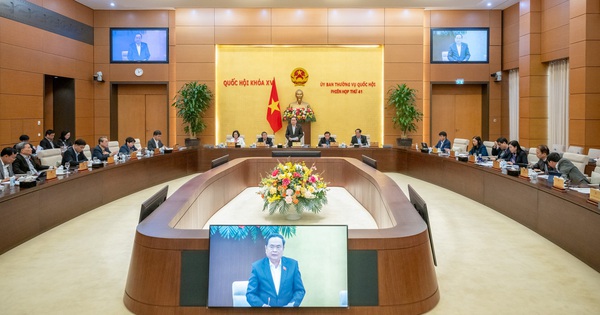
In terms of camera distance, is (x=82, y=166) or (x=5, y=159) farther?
(x=82, y=166)

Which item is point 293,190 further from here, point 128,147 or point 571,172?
point 128,147

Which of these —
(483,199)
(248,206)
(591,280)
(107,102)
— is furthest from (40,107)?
(591,280)

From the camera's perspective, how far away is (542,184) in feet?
17.2

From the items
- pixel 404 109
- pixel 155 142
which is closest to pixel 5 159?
pixel 155 142

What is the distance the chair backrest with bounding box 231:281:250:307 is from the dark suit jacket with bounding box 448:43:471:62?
456 inches

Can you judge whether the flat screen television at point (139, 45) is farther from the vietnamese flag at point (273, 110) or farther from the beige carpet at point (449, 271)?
the beige carpet at point (449, 271)

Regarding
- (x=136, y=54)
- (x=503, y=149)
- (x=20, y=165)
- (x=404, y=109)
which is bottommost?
(x=20, y=165)

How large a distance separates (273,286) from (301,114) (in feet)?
32.7

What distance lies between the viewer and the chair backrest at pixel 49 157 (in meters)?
7.09

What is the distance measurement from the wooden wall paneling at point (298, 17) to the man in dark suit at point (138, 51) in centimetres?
347

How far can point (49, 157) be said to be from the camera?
7.20m

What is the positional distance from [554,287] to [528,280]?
20 cm

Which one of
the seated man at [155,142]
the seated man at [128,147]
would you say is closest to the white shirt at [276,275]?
the seated man at [128,147]

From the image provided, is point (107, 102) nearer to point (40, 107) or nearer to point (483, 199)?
point (40, 107)
